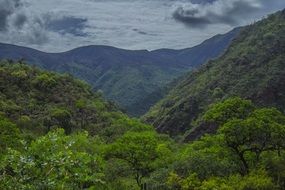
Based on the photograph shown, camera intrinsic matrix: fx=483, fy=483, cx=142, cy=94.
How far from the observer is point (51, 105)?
122375 millimetres

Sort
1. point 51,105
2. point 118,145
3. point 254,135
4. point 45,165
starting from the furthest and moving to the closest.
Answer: point 51,105 < point 118,145 < point 254,135 < point 45,165

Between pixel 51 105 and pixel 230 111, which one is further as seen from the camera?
pixel 51 105

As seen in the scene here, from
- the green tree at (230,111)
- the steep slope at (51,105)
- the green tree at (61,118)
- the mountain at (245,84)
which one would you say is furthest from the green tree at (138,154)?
the mountain at (245,84)

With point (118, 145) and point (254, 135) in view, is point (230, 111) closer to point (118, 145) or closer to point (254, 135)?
point (254, 135)

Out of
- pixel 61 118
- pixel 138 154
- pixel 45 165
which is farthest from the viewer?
pixel 61 118

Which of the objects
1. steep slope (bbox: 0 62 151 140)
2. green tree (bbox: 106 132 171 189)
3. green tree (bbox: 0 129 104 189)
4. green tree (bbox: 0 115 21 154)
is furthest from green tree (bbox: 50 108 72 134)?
green tree (bbox: 0 129 104 189)

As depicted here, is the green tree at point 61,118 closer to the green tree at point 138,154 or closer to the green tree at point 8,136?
the green tree at point 8,136

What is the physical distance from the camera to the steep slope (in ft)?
351

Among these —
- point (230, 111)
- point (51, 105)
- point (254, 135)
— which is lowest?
point (51, 105)

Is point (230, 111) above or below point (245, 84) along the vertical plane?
above

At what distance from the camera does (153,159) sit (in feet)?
202

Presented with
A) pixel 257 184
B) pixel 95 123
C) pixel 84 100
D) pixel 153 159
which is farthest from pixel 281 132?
pixel 84 100

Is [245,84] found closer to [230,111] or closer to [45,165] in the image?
[230,111]

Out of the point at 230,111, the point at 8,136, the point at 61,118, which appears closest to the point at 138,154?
the point at 230,111
